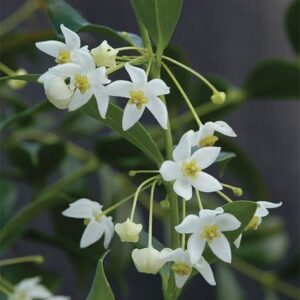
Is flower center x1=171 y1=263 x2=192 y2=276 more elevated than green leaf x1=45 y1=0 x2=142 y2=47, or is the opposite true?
green leaf x1=45 y1=0 x2=142 y2=47

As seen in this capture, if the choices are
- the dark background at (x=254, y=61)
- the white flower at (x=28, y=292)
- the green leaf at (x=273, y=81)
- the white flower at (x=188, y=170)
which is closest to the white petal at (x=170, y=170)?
the white flower at (x=188, y=170)

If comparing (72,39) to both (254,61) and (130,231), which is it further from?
(254,61)

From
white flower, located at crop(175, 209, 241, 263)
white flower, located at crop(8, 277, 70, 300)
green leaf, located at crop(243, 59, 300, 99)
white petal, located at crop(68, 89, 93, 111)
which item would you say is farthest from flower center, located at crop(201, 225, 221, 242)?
green leaf, located at crop(243, 59, 300, 99)

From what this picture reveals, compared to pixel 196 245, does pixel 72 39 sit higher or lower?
higher

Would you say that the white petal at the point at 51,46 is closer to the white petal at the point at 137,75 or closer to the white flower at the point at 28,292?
the white petal at the point at 137,75

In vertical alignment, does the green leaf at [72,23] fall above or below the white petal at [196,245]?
above

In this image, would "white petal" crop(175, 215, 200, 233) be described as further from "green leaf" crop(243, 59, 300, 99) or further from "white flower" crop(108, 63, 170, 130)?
"green leaf" crop(243, 59, 300, 99)

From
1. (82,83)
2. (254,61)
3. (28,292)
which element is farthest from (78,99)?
(254,61)
